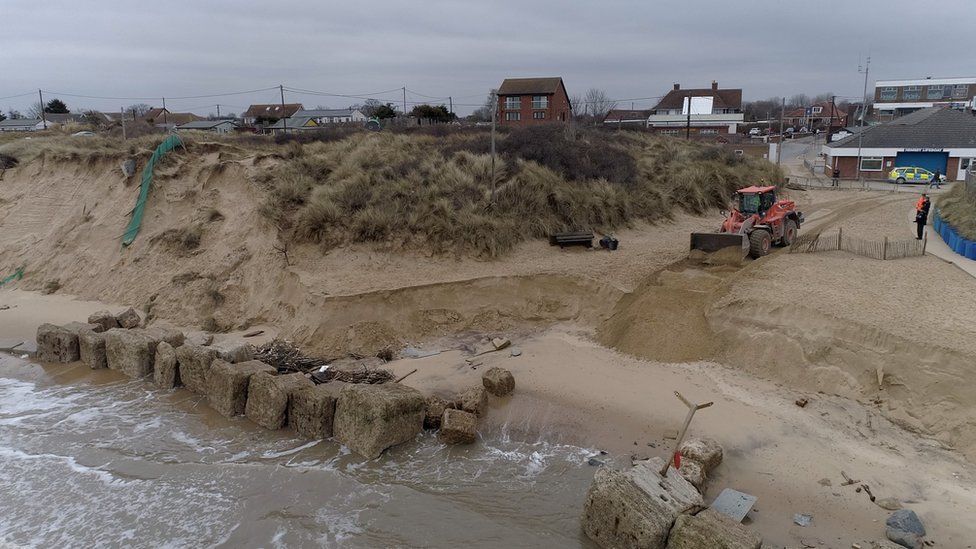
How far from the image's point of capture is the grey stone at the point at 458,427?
10008mm

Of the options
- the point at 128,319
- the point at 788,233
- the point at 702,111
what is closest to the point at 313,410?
the point at 128,319

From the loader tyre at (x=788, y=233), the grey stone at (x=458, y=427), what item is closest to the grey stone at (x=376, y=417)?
the grey stone at (x=458, y=427)

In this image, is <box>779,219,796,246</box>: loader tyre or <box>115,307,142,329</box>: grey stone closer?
<box>115,307,142,329</box>: grey stone

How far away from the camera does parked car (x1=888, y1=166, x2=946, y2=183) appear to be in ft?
124

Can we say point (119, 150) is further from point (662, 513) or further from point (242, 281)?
point (662, 513)

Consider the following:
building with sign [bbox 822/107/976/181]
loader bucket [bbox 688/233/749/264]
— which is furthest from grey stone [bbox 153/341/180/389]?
building with sign [bbox 822/107/976/181]

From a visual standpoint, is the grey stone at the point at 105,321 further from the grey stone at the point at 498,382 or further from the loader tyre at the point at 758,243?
the loader tyre at the point at 758,243

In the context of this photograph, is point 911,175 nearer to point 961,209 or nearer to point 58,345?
point 961,209

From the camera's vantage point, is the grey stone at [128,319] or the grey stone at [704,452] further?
the grey stone at [128,319]

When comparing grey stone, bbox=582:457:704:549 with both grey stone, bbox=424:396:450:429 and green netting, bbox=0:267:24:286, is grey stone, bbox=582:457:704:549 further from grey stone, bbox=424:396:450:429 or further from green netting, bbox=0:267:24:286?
green netting, bbox=0:267:24:286

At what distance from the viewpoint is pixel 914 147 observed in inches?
1561

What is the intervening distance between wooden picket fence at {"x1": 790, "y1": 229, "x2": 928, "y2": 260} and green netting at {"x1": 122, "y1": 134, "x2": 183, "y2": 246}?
67.9ft

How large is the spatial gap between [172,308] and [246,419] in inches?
274

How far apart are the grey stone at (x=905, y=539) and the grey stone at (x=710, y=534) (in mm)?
1889
